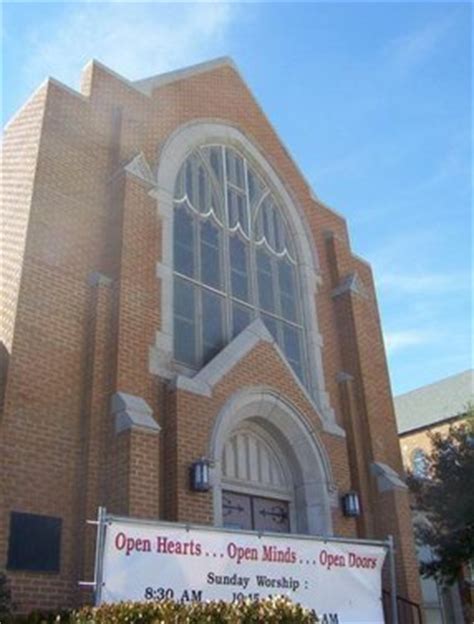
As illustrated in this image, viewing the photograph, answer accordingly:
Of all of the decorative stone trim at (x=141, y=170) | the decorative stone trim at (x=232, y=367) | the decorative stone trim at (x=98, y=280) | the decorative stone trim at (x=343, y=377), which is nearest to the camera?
the decorative stone trim at (x=98, y=280)

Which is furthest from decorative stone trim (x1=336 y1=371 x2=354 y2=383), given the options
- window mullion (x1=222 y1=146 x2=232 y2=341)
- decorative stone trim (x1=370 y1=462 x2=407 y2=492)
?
window mullion (x1=222 y1=146 x2=232 y2=341)

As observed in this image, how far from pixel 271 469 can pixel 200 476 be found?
263cm

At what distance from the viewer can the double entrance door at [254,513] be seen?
10.8m

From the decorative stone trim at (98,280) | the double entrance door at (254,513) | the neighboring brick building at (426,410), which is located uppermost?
the neighboring brick building at (426,410)

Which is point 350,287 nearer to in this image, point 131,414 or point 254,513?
point 254,513

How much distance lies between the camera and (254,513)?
36.7 ft

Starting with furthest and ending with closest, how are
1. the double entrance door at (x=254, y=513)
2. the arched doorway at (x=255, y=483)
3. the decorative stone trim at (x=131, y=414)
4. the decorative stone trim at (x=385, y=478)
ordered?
the decorative stone trim at (x=385, y=478), the arched doorway at (x=255, y=483), the double entrance door at (x=254, y=513), the decorative stone trim at (x=131, y=414)

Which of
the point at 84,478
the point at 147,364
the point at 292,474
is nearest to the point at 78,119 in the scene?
the point at 147,364

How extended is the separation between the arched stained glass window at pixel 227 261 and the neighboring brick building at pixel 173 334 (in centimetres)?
4

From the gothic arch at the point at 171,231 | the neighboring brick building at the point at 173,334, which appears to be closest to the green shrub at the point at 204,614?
the neighboring brick building at the point at 173,334

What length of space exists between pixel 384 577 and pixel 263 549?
5509 mm

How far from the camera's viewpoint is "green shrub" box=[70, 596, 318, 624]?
494 cm

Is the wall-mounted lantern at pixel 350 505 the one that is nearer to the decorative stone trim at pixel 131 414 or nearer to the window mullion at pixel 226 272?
the window mullion at pixel 226 272

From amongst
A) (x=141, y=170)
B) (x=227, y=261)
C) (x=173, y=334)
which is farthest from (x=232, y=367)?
(x=141, y=170)
